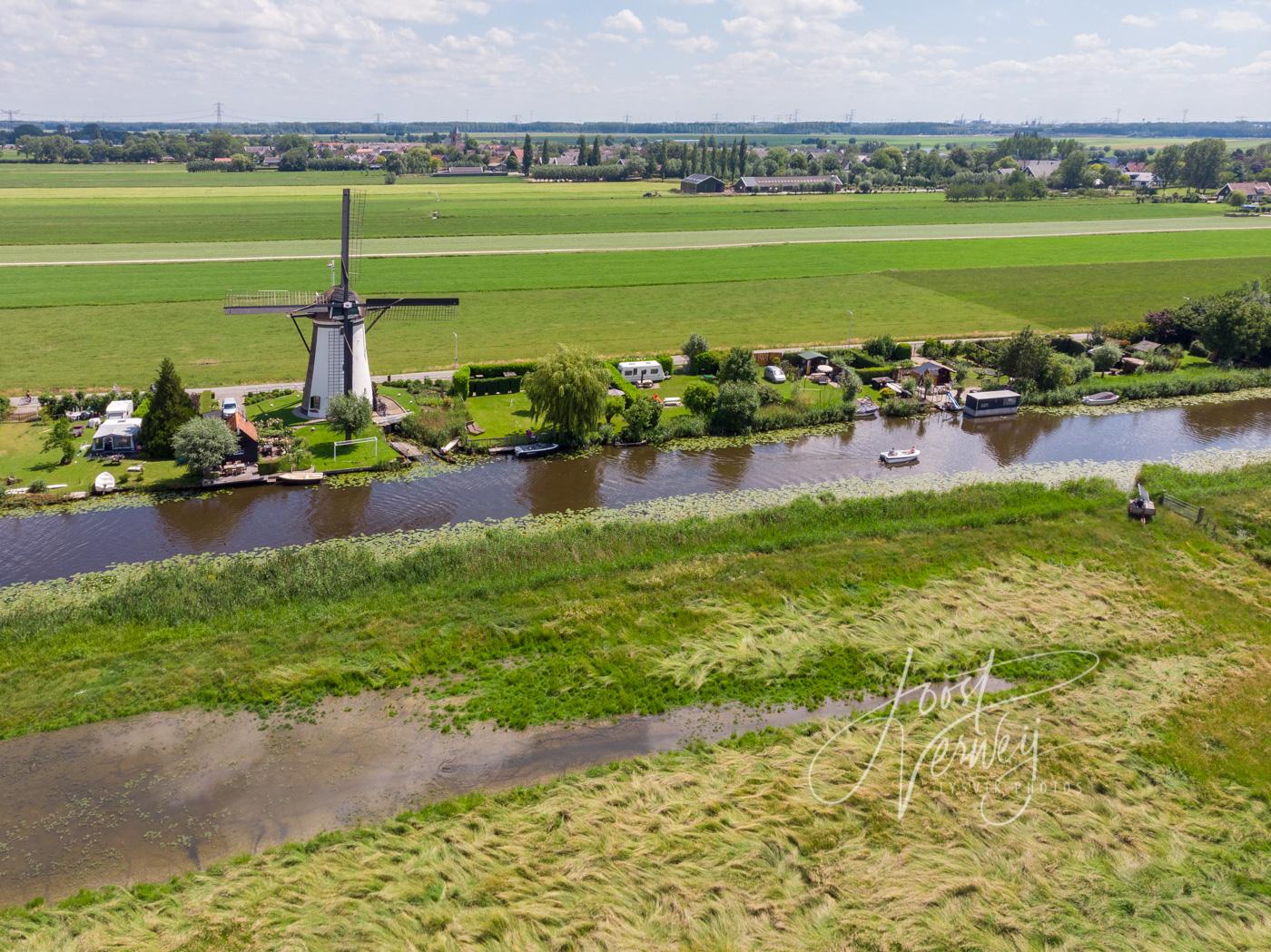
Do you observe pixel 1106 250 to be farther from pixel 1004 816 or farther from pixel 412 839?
pixel 412 839

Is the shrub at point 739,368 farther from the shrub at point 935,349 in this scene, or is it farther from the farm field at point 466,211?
the farm field at point 466,211

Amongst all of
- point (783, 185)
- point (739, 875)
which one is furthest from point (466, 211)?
point (739, 875)

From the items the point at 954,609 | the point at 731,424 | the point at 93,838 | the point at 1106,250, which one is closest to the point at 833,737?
the point at 954,609

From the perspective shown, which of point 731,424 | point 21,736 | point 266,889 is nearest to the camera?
point 266,889

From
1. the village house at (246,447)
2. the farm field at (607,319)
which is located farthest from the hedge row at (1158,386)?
the village house at (246,447)

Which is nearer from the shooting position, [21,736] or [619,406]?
[21,736]

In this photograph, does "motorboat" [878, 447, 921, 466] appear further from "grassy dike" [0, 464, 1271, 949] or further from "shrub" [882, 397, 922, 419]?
"shrub" [882, 397, 922, 419]

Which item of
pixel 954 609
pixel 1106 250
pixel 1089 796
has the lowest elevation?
pixel 1089 796
